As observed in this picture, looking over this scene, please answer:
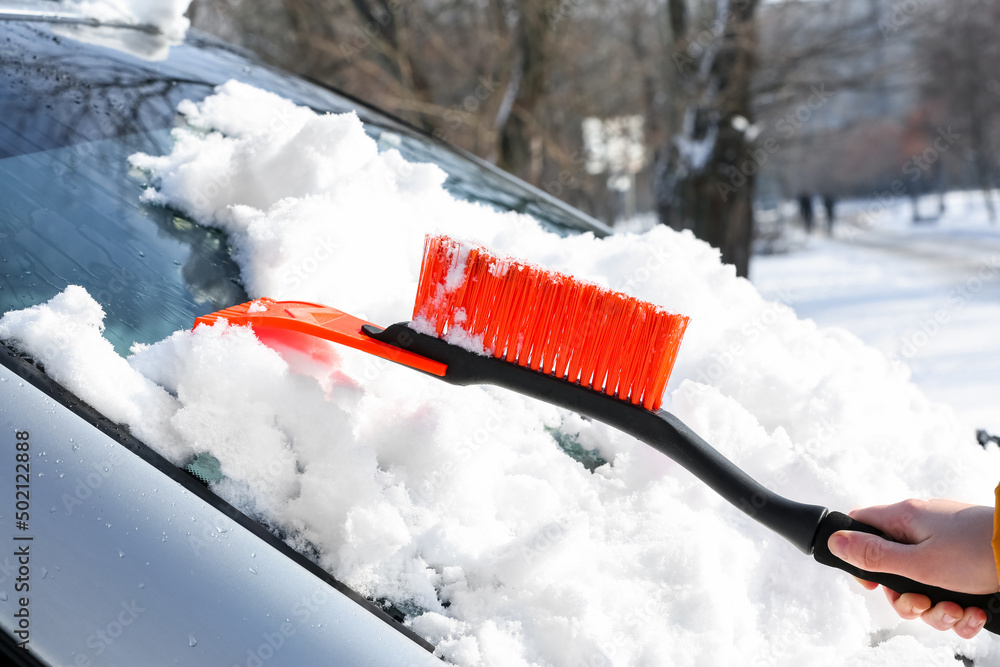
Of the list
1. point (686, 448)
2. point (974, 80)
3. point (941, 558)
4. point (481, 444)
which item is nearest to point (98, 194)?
point (481, 444)

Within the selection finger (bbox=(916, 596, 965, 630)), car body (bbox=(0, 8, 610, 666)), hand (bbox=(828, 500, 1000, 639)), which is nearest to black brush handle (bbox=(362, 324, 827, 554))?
hand (bbox=(828, 500, 1000, 639))

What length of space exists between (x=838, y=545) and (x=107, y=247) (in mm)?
1195

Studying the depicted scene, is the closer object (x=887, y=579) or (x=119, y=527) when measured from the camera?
(x=119, y=527)

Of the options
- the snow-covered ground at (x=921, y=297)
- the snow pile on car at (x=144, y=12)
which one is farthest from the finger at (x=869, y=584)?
the snow pile on car at (x=144, y=12)

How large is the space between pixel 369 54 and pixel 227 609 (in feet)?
28.4

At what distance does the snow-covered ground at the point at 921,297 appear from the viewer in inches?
180

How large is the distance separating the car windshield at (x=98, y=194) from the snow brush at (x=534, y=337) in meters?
0.15

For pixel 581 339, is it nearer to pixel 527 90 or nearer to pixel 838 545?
pixel 838 545

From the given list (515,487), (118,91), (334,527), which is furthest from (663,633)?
(118,91)

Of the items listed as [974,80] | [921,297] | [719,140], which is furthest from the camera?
[974,80]

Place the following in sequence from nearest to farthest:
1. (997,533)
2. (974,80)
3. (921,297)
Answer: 1. (997,533)
2. (921,297)
3. (974,80)

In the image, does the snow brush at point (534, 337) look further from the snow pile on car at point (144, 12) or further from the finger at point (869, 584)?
the snow pile on car at point (144, 12)

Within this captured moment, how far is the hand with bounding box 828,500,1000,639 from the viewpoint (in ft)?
3.49

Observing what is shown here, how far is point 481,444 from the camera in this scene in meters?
1.19
